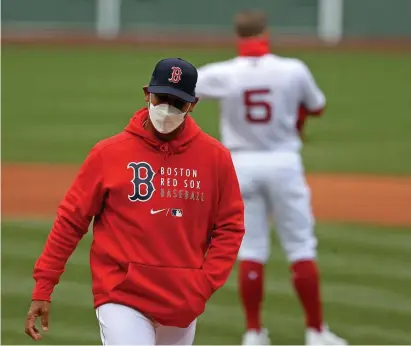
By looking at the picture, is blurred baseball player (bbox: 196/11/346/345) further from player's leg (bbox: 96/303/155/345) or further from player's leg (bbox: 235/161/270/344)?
player's leg (bbox: 96/303/155/345)

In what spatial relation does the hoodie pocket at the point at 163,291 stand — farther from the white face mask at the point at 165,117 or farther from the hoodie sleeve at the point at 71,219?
the white face mask at the point at 165,117

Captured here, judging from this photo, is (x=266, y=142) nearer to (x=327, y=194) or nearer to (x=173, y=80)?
(x=173, y=80)

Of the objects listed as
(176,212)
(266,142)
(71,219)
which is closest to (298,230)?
(266,142)

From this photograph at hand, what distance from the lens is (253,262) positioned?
23.7 feet

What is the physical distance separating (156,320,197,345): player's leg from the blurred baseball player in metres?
2.46

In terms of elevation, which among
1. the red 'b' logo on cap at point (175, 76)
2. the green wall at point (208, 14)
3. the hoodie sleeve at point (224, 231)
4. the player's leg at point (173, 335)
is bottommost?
the player's leg at point (173, 335)

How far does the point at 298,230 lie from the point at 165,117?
2804mm

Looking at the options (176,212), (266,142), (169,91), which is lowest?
(176,212)

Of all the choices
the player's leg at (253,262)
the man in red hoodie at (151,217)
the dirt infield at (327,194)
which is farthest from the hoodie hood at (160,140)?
the dirt infield at (327,194)

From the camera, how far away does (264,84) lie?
23.0 feet

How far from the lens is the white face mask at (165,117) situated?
442 cm

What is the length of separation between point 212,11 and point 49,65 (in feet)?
22.9

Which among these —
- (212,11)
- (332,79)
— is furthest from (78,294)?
(212,11)

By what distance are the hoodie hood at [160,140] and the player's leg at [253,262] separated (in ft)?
8.47
